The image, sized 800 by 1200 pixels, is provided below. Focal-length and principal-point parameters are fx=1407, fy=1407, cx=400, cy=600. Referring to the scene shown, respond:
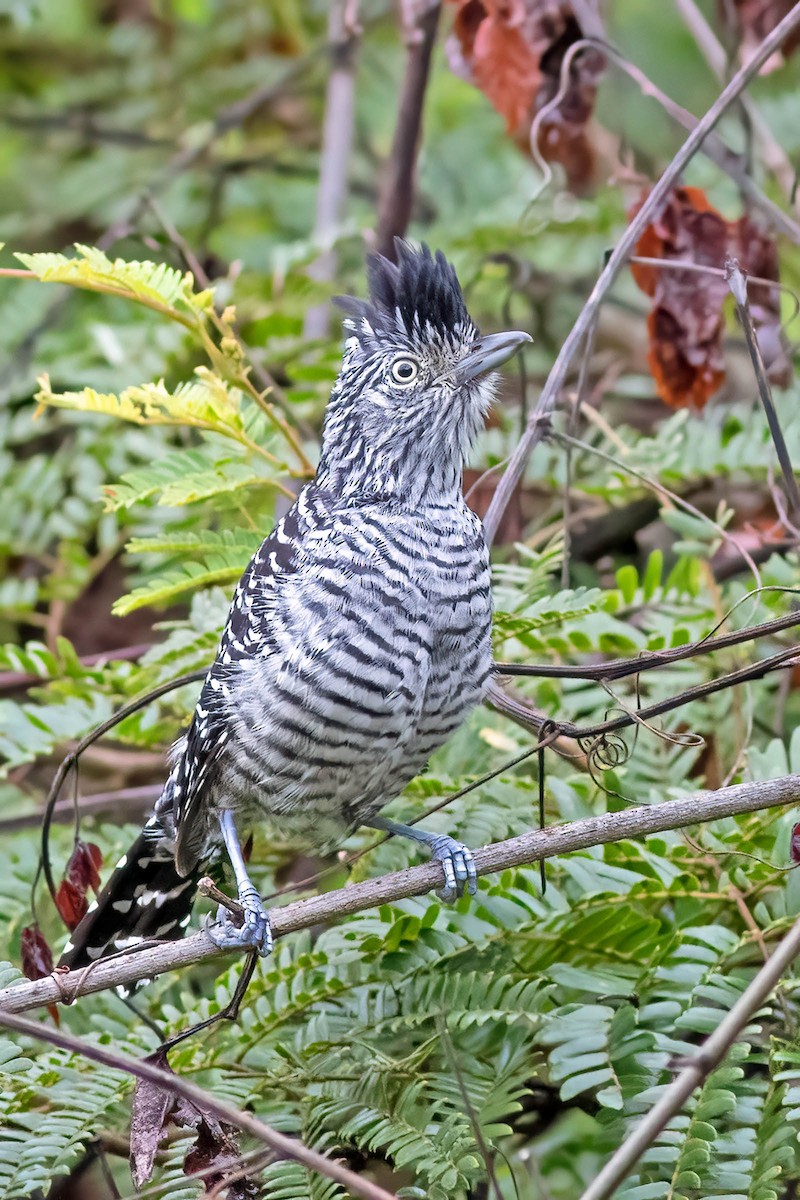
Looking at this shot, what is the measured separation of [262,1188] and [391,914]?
611mm

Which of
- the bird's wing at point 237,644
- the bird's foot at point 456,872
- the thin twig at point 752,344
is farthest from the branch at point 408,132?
the bird's foot at point 456,872

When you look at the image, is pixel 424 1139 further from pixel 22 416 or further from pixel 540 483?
pixel 22 416

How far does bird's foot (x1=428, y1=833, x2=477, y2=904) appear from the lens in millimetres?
2730

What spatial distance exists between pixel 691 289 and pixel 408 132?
5.40 feet

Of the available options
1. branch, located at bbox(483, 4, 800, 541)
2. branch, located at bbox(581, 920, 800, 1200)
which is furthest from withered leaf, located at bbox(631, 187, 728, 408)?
branch, located at bbox(581, 920, 800, 1200)

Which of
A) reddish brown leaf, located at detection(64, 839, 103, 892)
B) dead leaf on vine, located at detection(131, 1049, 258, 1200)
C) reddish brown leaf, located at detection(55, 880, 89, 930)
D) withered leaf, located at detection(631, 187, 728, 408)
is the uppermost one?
withered leaf, located at detection(631, 187, 728, 408)

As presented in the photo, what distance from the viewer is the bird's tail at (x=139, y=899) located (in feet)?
10.9

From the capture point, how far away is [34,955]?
2873 mm

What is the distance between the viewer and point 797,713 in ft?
13.3

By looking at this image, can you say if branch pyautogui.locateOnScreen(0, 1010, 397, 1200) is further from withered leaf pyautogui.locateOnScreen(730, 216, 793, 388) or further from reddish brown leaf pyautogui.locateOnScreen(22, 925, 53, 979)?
withered leaf pyautogui.locateOnScreen(730, 216, 793, 388)

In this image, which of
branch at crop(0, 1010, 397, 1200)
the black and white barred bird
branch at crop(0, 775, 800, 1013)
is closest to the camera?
branch at crop(0, 1010, 397, 1200)

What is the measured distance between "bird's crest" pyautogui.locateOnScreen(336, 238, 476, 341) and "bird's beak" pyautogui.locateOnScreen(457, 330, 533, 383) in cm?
5

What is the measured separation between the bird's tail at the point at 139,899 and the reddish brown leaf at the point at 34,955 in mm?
349

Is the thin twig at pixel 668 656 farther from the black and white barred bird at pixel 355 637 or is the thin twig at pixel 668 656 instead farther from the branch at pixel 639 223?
the branch at pixel 639 223
